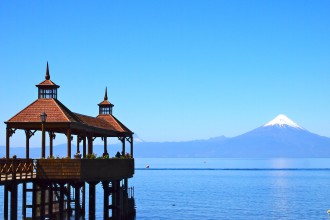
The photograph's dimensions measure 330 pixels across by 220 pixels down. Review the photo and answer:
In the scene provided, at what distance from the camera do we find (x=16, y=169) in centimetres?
3831

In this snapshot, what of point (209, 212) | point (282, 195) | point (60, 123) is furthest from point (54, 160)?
point (282, 195)

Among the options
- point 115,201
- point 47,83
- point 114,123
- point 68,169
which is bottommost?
point 115,201

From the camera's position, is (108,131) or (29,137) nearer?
(29,137)

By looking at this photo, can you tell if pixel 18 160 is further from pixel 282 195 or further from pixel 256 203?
pixel 282 195

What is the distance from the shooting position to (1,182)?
35.4 meters

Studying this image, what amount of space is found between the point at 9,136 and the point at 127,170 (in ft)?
46.1

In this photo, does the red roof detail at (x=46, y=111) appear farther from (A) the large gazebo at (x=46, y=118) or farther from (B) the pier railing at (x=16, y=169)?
(B) the pier railing at (x=16, y=169)

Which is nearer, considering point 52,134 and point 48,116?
point 48,116

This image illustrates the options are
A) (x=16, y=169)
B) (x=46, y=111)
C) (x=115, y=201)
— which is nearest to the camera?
(x=16, y=169)

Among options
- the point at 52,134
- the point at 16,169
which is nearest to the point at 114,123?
the point at 52,134

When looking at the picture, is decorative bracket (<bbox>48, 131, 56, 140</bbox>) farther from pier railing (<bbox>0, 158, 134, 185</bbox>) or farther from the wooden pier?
pier railing (<bbox>0, 158, 134, 185</bbox>)

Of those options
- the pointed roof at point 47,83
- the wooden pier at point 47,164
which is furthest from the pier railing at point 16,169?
the pointed roof at point 47,83

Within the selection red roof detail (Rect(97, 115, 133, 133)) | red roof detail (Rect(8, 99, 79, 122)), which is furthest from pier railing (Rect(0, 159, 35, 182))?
red roof detail (Rect(97, 115, 133, 133))

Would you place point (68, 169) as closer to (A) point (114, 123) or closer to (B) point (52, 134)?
(B) point (52, 134)
